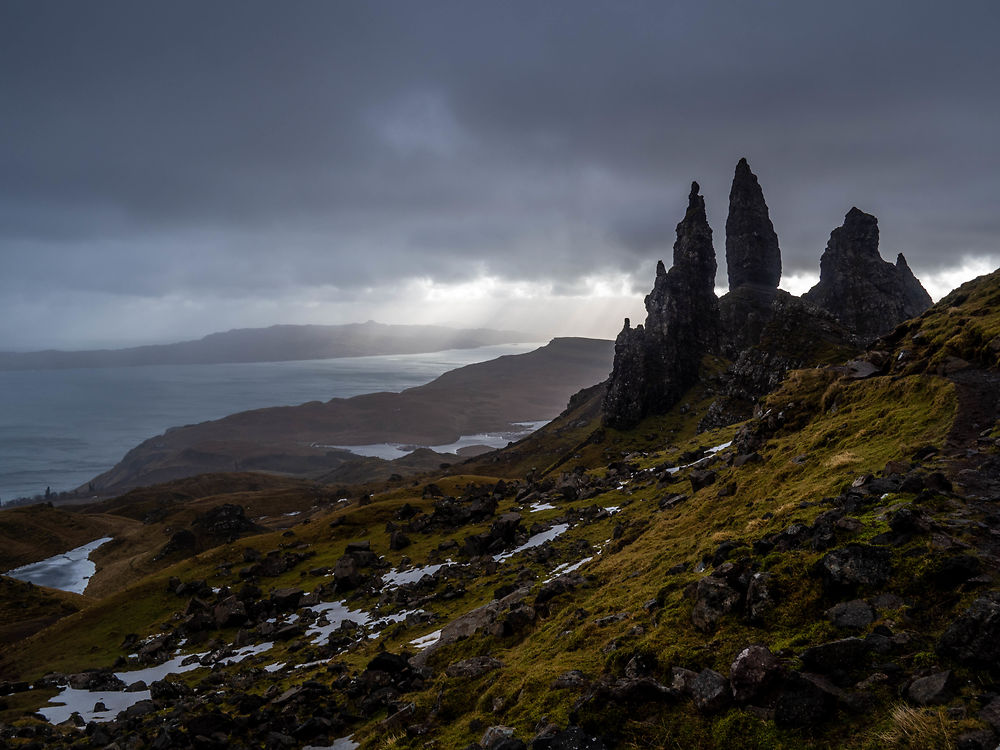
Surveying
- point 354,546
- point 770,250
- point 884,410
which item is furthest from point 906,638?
point 770,250

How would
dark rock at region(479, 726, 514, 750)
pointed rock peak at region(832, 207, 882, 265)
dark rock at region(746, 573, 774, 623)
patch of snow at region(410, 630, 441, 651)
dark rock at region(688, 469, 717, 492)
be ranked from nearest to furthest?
dark rock at region(479, 726, 514, 750) → dark rock at region(746, 573, 774, 623) → patch of snow at region(410, 630, 441, 651) → dark rock at region(688, 469, 717, 492) → pointed rock peak at region(832, 207, 882, 265)

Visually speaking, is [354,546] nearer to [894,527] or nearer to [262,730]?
[262,730]

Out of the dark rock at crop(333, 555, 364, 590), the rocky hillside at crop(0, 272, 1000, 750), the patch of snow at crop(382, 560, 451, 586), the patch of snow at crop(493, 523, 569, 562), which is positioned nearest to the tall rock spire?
→ the rocky hillside at crop(0, 272, 1000, 750)

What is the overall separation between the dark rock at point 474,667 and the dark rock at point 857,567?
11.1 metres

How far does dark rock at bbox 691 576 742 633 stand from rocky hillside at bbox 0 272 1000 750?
0.18 feet

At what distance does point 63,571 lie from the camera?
108812 mm

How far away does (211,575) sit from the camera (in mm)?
64312

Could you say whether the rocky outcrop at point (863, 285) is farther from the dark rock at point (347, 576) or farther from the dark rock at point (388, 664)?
the dark rock at point (388, 664)

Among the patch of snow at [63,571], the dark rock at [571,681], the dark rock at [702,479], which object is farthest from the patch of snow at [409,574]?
the patch of snow at [63,571]

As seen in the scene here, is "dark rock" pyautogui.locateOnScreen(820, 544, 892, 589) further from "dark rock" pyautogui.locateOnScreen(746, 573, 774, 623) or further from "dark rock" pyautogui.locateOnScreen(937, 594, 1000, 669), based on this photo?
"dark rock" pyautogui.locateOnScreen(937, 594, 1000, 669)

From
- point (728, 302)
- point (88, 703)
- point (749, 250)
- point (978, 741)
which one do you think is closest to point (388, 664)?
point (978, 741)

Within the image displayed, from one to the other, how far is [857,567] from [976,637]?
3.12 m

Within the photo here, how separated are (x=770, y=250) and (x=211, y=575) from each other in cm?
19895

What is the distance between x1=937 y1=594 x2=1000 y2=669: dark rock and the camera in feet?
26.3
